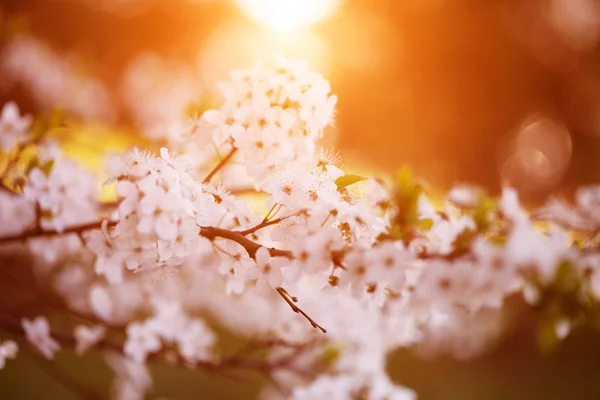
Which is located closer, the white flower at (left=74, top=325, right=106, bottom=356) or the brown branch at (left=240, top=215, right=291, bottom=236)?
the brown branch at (left=240, top=215, right=291, bottom=236)

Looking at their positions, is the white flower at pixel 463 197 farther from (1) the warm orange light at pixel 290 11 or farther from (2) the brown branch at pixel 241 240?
(1) the warm orange light at pixel 290 11

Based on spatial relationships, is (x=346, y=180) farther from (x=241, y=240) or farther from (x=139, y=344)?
(x=139, y=344)

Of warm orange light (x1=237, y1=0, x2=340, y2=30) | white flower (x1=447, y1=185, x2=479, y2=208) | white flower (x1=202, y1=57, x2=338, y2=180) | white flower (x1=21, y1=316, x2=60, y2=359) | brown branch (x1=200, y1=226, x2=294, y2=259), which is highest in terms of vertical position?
warm orange light (x1=237, y1=0, x2=340, y2=30)

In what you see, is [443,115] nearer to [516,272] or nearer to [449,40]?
[449,40]

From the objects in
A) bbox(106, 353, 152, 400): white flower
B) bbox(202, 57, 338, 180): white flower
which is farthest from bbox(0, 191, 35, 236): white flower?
bbox(202, 57, 338, 180): white flower

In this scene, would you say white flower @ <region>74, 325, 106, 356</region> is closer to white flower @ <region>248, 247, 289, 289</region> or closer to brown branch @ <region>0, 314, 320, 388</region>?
brown branch @ <region>0, 314, 320, 388</region>

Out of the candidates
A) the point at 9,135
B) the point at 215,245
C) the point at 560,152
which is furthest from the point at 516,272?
the point at 560,152

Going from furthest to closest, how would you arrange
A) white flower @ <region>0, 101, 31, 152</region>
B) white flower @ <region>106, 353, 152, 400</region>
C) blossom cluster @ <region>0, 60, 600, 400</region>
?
white flower @ <region>106, 353, 152, 400</region>
white flower @ <region>0, 101, 31, 152</region>
blossom cluster @ <region>0, 60, 600, 400</region>
